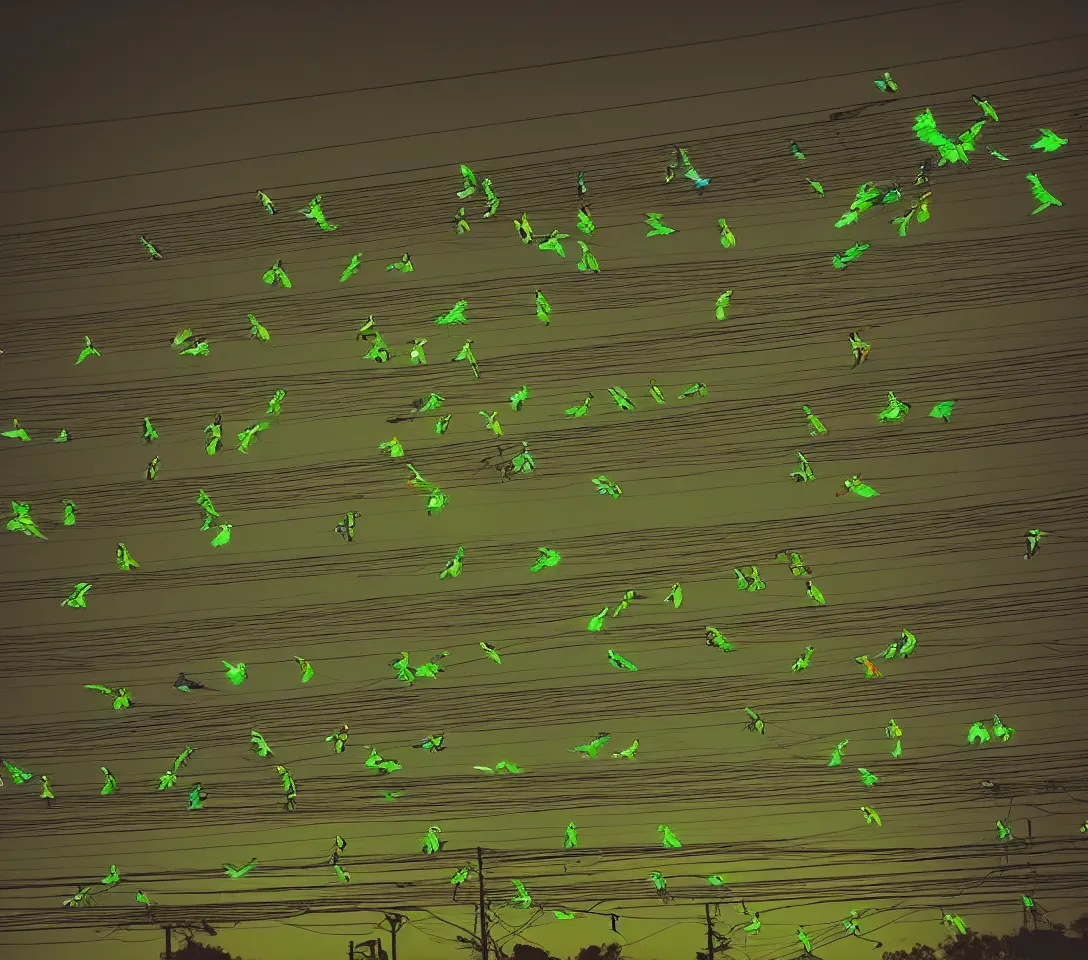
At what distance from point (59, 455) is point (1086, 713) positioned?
288 cm

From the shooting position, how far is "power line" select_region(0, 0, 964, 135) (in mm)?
2877

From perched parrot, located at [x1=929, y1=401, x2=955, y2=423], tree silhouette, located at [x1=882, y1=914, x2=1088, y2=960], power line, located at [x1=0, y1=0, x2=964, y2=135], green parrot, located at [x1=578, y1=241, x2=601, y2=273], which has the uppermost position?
power line, located at [x1=0, y1=0, x2=964, y2=135]

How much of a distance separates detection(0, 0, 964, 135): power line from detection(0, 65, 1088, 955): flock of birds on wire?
0.24m

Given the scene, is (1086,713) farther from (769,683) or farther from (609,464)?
(609,464)

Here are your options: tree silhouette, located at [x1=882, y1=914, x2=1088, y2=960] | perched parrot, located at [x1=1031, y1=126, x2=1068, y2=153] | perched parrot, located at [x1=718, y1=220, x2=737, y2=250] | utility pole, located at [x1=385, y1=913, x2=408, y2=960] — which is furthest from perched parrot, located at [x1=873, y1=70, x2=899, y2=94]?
utility pole, located at [x1=385, y1=913, x2=408, y2=960]

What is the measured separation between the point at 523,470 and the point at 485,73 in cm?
110

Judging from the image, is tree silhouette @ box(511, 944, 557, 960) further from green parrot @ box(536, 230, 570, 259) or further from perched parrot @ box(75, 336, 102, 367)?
perched parrot @ box(75, 336, 102, 367)

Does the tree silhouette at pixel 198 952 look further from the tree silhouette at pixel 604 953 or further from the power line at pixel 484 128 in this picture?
the power line at pixel 484 128

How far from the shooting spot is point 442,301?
291 centimetres

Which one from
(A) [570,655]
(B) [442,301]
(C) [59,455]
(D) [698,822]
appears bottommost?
(D) [698,822]

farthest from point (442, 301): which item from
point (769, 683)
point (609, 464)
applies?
point (769, 683)

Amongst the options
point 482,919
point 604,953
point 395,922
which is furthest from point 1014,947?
point 395,922

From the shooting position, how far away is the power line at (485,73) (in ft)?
9.44

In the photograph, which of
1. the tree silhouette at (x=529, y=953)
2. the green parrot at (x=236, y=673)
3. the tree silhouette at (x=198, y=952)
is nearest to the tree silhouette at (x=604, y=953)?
the tree silhouette at (x=529, y=953)
